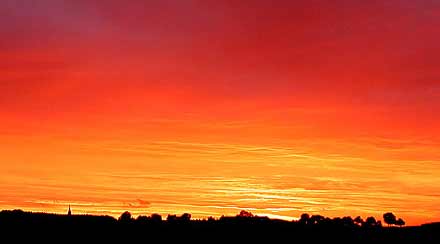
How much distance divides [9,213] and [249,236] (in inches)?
1089

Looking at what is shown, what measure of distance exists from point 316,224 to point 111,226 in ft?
84.8

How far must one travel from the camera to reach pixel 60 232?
3728 inches

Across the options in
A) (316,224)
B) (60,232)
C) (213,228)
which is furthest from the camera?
(316,224)

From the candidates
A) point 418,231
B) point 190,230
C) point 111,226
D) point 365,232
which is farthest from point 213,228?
point 418,231

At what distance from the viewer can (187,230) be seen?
99.6 metres

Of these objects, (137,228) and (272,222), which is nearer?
(137,228)

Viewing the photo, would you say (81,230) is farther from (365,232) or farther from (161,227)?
(365,232)

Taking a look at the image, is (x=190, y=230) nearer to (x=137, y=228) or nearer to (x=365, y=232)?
(x=137, y=228)

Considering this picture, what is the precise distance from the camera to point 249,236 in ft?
325

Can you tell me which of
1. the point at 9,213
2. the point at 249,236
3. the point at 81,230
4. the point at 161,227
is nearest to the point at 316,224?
the point at 249,236

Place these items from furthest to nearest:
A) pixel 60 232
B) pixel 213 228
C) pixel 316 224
A: 1. pixel 316 224
2. pixel 213 228
3. pixel 60 232

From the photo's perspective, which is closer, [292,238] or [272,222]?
[292,238]

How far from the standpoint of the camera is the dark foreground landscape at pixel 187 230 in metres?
94.9

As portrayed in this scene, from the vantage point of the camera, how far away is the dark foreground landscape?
311 ft
